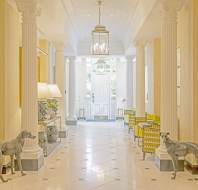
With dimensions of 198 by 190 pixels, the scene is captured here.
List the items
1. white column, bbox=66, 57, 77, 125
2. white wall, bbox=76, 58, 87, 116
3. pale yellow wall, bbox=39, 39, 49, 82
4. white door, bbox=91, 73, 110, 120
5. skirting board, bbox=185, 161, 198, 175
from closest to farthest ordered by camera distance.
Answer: skirting board, bbox=185, 161, 198, 175 → pale yellow wall, bbox=39, 39, 49, 82 → white column, bbox=66, 57, 77, 125 → white door, bbox=91, 73, 110, 120 → white wall, bbox=76, 58, 87, 116

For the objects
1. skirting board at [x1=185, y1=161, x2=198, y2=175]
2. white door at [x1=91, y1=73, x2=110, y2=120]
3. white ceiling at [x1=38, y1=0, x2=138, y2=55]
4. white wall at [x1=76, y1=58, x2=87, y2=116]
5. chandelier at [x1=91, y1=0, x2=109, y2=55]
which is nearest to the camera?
skirting board at [x1=185, y1=161, x2=198, y2=175]

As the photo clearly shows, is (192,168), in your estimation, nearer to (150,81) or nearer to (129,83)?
(150,81)

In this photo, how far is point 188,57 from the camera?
7008 mm

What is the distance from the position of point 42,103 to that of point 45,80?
7.41 feet

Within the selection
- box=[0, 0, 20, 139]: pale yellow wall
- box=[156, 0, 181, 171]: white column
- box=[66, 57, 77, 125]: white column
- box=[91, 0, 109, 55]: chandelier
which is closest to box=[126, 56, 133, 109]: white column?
box=[66, 57, 77, 125]: white column

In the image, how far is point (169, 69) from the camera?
6.98 metres

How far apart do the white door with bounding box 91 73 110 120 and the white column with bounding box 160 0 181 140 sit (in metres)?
12.8

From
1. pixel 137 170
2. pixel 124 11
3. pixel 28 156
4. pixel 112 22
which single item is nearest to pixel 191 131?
pixel 137 170

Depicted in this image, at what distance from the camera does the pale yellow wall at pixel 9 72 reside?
662 cm

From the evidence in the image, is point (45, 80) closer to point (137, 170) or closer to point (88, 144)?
point (88, 144)

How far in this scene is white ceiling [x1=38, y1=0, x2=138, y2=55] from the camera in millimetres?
9047

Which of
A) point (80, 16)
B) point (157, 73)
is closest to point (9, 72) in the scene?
point (157, 73)

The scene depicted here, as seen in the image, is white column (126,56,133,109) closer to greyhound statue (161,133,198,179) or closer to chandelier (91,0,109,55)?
chandelier (91,0,109,55)

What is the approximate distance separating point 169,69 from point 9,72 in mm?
3001
